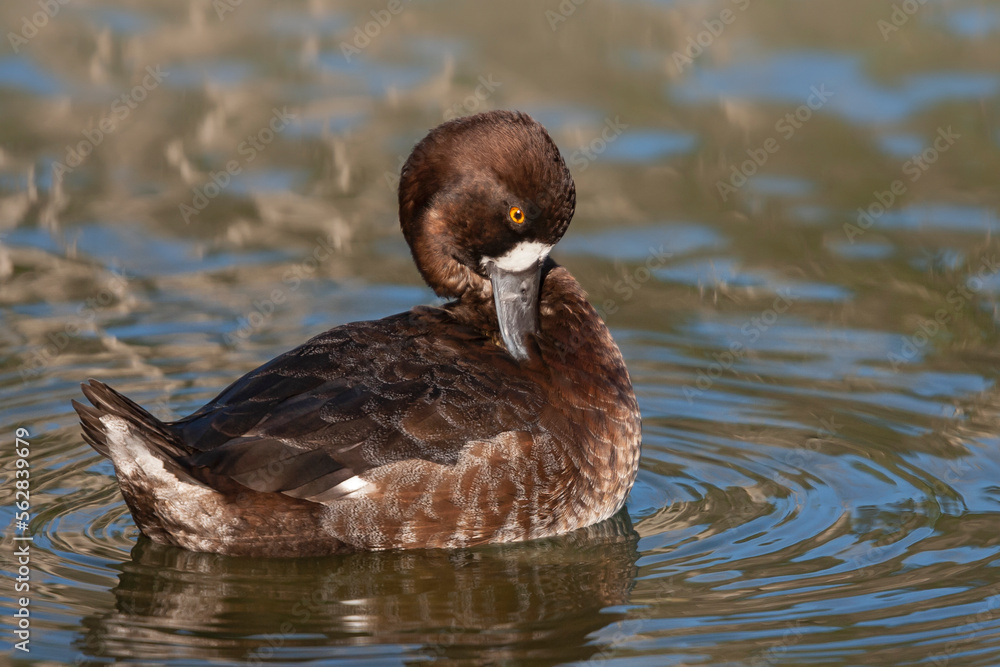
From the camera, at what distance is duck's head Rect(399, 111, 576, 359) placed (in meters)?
6.95

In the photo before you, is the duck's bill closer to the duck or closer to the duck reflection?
the duck

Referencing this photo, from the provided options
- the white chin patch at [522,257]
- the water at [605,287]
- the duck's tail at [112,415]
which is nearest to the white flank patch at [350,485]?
the water at [605,287]

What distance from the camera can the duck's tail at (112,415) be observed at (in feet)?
21.1

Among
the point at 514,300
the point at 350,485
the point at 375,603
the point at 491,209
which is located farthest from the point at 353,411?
the point at 491,209

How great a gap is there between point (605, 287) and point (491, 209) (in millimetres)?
3296

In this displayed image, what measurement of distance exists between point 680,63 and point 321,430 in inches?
314

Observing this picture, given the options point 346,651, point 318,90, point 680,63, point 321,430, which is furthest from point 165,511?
point 680,63

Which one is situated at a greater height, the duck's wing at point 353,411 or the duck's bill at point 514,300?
the duck's bill at point 514,300

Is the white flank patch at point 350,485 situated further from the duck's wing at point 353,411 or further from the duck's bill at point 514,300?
the duck's bill at point 514,300

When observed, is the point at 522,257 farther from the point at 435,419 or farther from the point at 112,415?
the point at 112,415

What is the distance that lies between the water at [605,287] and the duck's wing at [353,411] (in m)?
0.50

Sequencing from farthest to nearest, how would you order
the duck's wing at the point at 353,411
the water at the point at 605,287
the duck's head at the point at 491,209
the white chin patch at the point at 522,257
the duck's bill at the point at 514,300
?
the duck's bill at the point at 514,300 → the white chin patch at the point at 522,257 → the duck's head at the point at 491,209 → the duck's wing at the point at 353,411 → the water at the point at 605,287

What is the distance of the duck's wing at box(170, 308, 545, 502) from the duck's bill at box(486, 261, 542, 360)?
0.11 metres

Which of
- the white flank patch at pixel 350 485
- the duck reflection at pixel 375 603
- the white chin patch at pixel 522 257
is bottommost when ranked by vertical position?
the duck reflection at pixel 375 603
